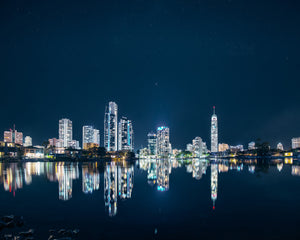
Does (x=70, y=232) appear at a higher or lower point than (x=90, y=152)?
higher

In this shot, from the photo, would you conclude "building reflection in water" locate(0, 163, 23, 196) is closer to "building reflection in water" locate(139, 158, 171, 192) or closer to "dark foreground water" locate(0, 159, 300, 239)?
"dark foreground water" locate(0, 159, 300, 239)

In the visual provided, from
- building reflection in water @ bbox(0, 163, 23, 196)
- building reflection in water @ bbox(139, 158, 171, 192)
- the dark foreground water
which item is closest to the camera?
the dark foreground water

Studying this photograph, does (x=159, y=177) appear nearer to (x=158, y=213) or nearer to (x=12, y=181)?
(x=12, y=181)

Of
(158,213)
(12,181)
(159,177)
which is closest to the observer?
(158,213)

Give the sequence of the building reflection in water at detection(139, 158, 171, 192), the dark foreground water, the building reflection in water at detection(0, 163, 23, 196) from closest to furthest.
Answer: the dark foreground water, the building reflection in water at detection(0, 163, 23, 196), the building reflection in water at detection(139, 158, 171, 192)

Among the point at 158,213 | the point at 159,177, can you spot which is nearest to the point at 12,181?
the point at 159,177

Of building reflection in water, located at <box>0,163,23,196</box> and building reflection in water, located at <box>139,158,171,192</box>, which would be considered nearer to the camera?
building reflection in water, located at <box>0,163,23,196</box>

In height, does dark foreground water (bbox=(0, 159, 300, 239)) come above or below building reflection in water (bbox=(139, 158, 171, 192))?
above

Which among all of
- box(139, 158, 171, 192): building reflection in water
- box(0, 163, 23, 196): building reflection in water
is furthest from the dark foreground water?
box(139, 158, 171, 192): building reflection in water

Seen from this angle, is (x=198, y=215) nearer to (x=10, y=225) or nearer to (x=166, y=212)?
(x=166, y=212)

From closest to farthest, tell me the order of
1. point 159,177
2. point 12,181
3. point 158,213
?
1. point 158,213
2. point 12,181
3. point 159,177

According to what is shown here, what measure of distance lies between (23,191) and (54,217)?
14.3m

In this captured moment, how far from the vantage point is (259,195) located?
27156 millimetres

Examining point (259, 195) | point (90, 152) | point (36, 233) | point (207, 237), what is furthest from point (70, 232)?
point (90, 152)
